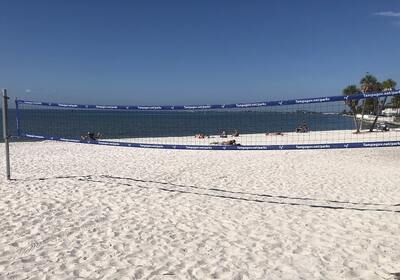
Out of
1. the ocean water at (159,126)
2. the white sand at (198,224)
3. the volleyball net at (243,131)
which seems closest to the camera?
the white sand at (198,224)

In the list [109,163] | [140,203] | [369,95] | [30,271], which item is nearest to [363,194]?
[369,95]

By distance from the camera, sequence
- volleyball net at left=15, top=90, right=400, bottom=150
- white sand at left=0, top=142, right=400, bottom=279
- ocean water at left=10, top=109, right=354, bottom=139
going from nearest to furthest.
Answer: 1. white sand at left=0, top=142, right=400, bottom=279
2. volleyball net at left=15, top=90, right=400, bottom=150
3. ocean water at left=10, top=109, right=354, bottom=139

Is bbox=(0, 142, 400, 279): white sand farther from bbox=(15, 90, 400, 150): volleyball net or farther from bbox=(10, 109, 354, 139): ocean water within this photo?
bbox=(10, 109, 354, 139): ocean water

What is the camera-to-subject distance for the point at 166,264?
14.0 ft

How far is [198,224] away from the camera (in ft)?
18.6

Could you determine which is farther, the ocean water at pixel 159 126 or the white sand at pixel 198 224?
the ocean water at pixel 159 126

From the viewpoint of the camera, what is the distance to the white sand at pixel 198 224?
4.22 metres

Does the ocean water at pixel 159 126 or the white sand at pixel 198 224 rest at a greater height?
the white sand at pixel 198 224

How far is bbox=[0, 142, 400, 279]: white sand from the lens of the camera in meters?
4.22

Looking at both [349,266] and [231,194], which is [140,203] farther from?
[349,266]

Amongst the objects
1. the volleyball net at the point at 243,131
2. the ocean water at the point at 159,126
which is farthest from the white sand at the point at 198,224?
the ocean water at the point at 159,126

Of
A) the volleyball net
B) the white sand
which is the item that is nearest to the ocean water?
the volleyball net

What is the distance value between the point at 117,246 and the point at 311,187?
4896 mm

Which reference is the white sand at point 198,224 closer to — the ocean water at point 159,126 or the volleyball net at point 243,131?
the volleyball net at point 243,131
